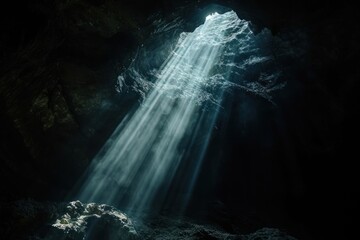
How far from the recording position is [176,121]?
13.8m

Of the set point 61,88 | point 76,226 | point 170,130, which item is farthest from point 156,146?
point 76,226

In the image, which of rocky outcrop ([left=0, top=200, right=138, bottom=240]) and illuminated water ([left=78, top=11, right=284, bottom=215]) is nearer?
rocky outcrop ([left=0, top=200, right=138, bottom=240])

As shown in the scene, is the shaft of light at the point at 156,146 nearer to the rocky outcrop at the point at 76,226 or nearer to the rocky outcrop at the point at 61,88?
the rocky outcrop at the point at 61,88

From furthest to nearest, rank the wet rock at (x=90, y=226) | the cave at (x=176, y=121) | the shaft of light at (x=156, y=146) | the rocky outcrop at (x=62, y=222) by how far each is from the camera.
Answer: the shaft of light at (x=156, y=146) < the cave at (x=176, y=121) < the wet rock at (x=90, y=226) < the rocky outcrop at (x=62, y=222)

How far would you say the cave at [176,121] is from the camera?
28.0ft

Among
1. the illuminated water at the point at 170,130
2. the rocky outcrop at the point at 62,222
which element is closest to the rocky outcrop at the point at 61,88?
the illuminated water at the point at 170,130

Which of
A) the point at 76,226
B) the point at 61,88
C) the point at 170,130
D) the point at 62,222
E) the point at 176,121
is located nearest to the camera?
the point at 76,226

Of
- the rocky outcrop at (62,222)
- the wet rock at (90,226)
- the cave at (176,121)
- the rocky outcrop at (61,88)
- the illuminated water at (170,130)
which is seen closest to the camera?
the rocky outcrop at (62,222)

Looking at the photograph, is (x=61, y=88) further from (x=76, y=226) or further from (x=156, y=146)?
(x=156, y=146)

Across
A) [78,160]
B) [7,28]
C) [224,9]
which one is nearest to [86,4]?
[7,28]

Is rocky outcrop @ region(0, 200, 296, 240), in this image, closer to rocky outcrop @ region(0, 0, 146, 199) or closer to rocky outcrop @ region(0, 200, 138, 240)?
rocky outcrop @ region(0, 200, 138, 240)

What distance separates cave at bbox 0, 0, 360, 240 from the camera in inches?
336

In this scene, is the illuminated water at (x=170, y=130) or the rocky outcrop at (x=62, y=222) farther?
the illuminated water at (x=170, y=130)

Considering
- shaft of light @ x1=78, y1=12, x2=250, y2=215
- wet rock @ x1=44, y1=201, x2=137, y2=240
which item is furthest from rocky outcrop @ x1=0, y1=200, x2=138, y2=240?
shaft of light @ x1=78, y1=12, x2=250, y2=215
